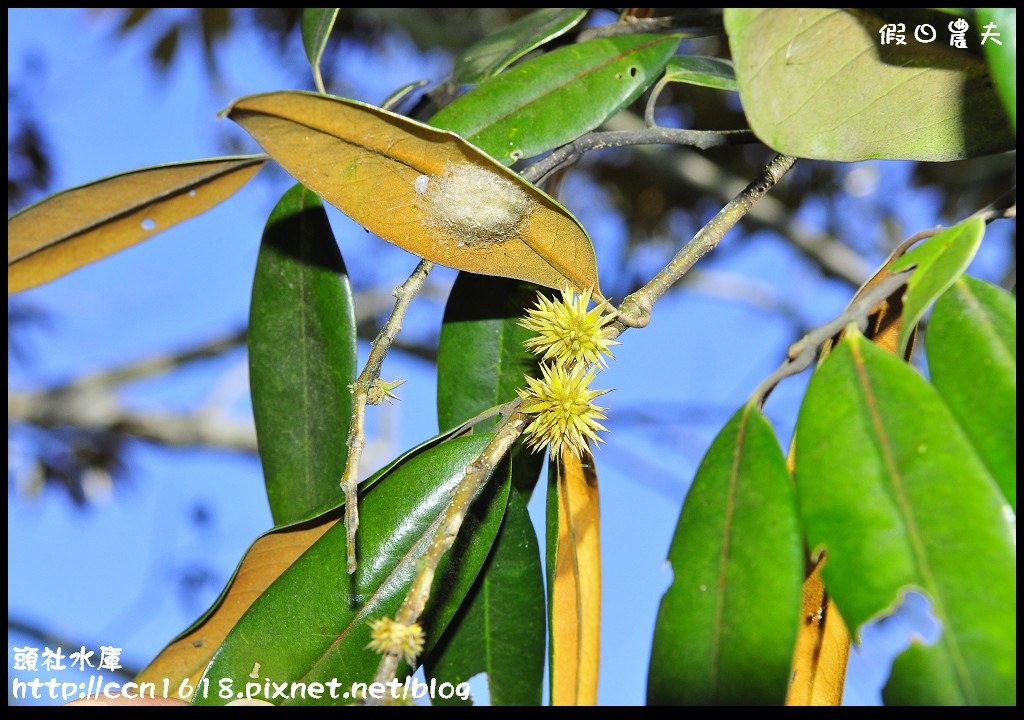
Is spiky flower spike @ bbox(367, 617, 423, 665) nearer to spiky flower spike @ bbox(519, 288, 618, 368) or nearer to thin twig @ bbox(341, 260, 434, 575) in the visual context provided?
thin twig @ bbox(341, 260, 434, 575)

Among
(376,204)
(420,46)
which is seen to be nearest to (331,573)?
(376,204)

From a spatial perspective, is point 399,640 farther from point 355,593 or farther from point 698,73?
point 698,73

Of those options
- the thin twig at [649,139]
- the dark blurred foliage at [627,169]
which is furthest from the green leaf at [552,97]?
the dark blurred foliage at [627,169]

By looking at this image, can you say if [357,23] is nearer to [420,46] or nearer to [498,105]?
[420,46]

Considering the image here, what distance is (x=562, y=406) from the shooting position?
1.68ft

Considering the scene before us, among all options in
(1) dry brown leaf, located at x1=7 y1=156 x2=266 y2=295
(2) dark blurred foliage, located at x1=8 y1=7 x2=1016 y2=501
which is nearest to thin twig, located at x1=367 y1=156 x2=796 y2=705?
(1) dry brown leaf, located at x1=7 y1=156 x2=266 y2=295

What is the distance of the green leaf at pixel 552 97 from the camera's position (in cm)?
58

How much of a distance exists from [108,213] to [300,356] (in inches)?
8.3

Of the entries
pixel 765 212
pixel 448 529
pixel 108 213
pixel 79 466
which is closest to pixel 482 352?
pixel 448 529

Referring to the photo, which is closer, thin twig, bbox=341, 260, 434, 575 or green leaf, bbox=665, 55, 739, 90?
thin twig, bbox=341, 260, 434, 575

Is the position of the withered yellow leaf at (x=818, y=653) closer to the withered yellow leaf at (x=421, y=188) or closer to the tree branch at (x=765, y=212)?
the withered yellow leaf at (x=421, y=188)

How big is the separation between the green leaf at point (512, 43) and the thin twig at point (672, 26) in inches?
1.2

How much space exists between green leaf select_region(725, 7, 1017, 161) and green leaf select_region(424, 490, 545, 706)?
1.11 ft

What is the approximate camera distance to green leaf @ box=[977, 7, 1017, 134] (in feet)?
1.21
